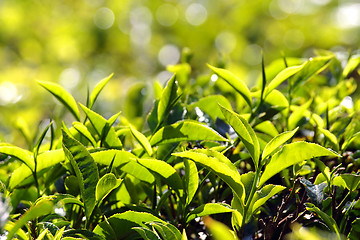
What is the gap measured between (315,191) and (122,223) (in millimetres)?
386

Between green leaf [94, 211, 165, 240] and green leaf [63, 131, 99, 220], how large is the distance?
0.04 metres

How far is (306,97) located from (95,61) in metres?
3.54

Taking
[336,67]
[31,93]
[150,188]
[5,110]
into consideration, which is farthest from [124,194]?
[31,93]

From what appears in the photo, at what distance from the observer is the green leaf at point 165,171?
2.98 feet

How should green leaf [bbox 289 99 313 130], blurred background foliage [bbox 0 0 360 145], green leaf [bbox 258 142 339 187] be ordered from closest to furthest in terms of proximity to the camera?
green leaf [bbox 258 142 339 187]
green leaf [bbox 289 99 313 130]
blurred background foliage [bbox 0 0 360 145]

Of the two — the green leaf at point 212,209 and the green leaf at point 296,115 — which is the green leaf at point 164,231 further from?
the green leaf at point 296,115

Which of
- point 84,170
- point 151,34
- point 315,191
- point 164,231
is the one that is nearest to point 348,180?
point 315,191

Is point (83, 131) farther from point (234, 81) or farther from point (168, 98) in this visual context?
point (234, 81)

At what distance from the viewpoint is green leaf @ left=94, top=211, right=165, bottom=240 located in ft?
2.93

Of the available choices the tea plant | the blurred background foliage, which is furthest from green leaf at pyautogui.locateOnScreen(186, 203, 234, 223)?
the blurred background foliage

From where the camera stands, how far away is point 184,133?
3.25 ft

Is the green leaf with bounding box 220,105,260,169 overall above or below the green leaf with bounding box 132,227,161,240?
above

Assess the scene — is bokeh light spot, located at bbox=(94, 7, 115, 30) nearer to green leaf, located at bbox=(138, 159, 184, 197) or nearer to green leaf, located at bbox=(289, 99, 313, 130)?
green leaf, located at bbox=(289, 99, 313, 130)

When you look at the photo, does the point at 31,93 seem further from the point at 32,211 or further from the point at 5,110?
the point at 32,211
